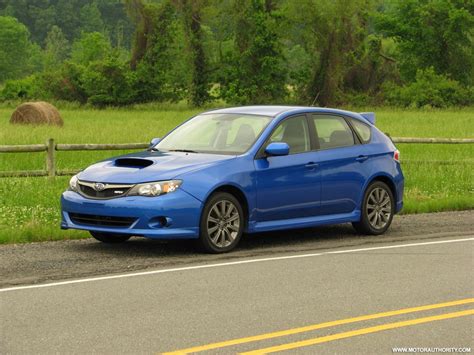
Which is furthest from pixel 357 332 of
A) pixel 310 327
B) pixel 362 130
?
pixel 362 130

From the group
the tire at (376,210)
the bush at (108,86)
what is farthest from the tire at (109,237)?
the bush at (108,86)

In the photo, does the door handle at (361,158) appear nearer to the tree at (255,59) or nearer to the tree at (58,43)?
the tree at (255,59)

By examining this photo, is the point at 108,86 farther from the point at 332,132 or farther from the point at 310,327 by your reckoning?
the point at 310,327

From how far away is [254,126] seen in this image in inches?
510

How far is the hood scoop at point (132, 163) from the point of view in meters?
12.2

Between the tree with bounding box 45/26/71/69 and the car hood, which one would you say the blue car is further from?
the tree with bounding box 45/26/71/69

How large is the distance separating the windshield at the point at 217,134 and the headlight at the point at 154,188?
3.67 ft

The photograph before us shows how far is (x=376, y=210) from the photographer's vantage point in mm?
13836

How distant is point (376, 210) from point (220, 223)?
8.91ft

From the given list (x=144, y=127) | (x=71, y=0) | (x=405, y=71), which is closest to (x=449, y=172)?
(x=144, y=127)

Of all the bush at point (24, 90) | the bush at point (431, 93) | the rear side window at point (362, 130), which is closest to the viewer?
the rear side window at point (362, 130)

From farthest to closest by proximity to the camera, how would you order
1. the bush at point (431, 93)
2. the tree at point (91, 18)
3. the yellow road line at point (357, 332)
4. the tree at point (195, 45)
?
the tree at point (91, 18) → the tree at point (195, 45) → the bush at point (431, 93) → the yellow road line at point (357, 332)

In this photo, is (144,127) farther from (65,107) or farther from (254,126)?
(254,126)

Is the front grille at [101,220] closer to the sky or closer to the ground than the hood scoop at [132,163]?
closer to the ground
